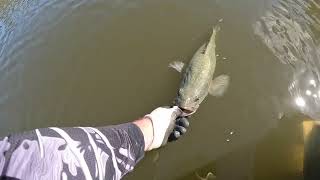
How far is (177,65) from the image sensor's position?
4941 mm

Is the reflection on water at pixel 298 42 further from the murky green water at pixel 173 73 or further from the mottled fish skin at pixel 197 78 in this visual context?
the mottled fish skin at pixel 197 78

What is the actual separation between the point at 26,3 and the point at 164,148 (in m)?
3.30

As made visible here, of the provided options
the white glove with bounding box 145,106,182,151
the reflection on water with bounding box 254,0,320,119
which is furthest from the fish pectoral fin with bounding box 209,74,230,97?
the reflection on water with bounding box 254,0,320,119

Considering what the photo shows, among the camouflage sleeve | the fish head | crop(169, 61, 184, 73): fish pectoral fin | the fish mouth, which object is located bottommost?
the fish mouth

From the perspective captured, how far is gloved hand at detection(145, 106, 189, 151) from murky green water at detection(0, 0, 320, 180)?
0.17m

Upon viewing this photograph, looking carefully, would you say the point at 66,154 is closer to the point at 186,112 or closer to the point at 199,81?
the point at 186,112

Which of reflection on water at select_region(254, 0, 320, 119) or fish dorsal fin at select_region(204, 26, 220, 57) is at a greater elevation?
fish dorsal fin at select_region(204, 26, 220, 57)

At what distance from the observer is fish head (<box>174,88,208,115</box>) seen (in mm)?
4418

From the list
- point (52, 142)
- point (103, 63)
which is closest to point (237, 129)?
point (103, 63)

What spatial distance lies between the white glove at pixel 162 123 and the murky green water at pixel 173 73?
0.84 feet

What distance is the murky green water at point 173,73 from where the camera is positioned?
4.22 metres

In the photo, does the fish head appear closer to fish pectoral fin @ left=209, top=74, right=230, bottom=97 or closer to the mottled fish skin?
the mottled fish skin

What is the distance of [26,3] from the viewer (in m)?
6.29

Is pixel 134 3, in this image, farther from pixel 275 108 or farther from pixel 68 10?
pixel 275 108
